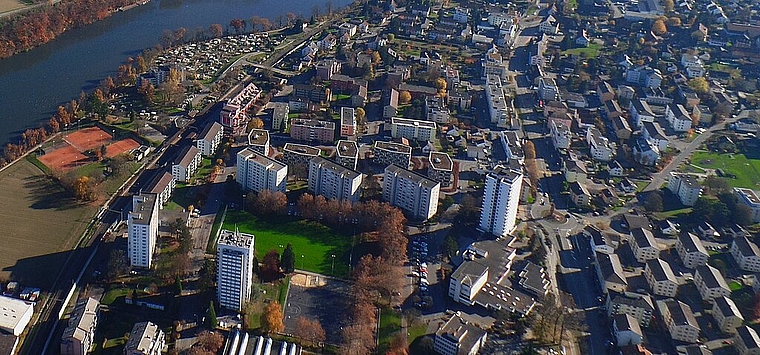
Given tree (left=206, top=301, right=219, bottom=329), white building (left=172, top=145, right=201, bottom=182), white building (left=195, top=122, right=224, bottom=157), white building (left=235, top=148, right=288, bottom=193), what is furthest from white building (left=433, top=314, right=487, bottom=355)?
white building (left=195, top=122, right=224, bottom=157)

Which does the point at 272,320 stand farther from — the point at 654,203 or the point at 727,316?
the point at 654,203

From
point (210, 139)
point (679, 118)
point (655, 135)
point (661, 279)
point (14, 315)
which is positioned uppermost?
point (679, 118)

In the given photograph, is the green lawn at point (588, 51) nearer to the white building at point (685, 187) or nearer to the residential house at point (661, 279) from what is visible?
the white building at point (685, 187)

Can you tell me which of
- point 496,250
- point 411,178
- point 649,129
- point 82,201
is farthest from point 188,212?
point 649,129

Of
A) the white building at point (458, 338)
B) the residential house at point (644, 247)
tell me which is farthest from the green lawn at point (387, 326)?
the residential house at point (644, 247)

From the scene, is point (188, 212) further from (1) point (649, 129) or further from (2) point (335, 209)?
(1) point (649, 129)

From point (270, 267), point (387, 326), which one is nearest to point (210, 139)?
point (270, 267)
